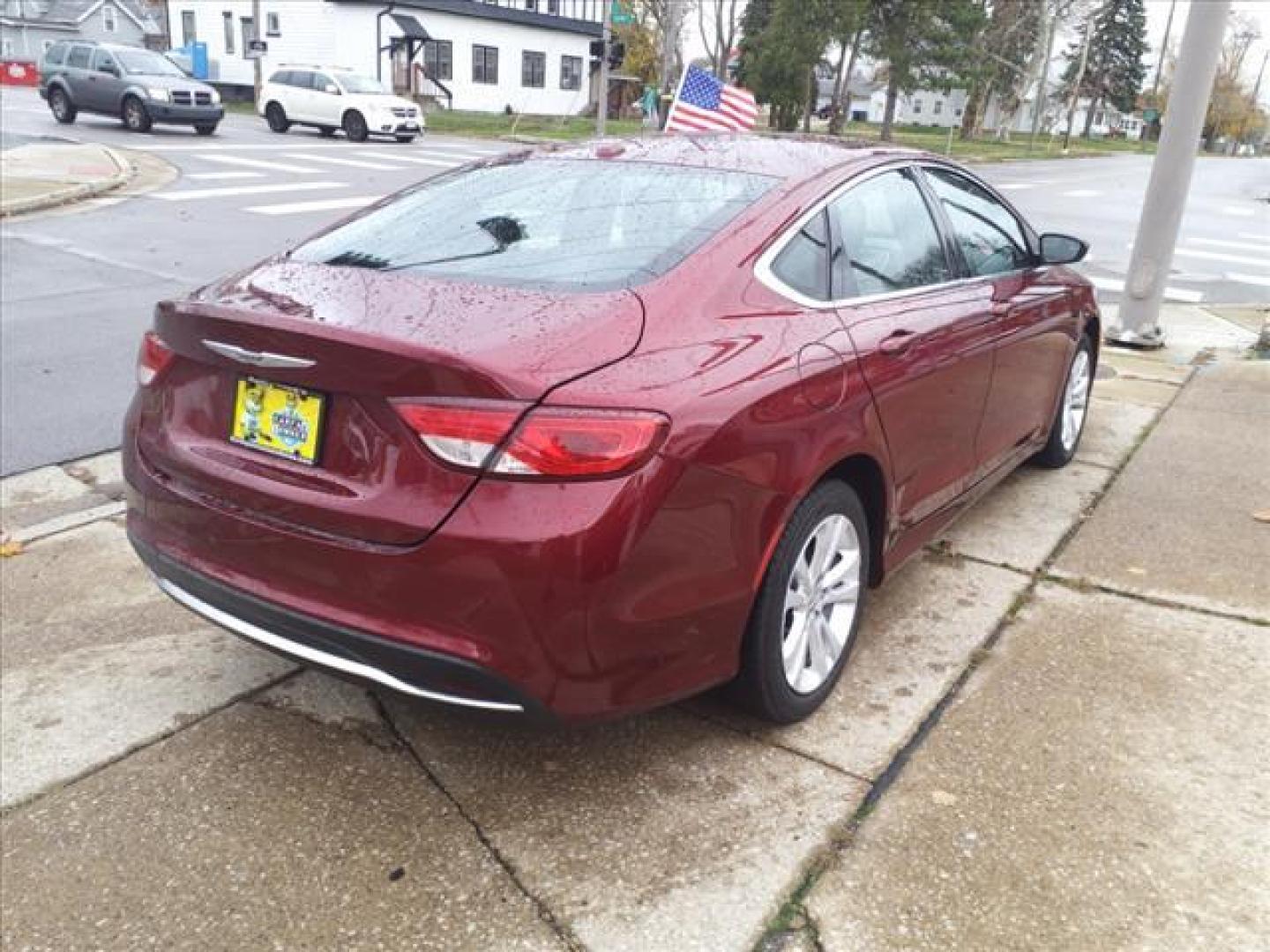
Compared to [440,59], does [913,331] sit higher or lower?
lower

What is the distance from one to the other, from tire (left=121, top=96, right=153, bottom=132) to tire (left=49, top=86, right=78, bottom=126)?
164cm

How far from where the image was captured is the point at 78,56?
2541 centimetres

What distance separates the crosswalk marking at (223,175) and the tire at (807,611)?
55.5ft

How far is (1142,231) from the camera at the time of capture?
26.6ft

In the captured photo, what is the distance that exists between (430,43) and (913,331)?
44.3 meters

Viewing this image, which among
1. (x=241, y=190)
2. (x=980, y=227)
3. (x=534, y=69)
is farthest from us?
(x=534, y=69)

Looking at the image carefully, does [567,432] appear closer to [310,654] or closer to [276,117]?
[310,654]

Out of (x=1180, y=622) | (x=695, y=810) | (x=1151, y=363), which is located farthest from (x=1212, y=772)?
(x=1151, y=363)

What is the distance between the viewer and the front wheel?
24.7m

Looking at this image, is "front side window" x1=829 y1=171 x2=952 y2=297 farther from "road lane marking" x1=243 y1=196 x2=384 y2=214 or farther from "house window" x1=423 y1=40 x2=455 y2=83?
"house window" x1=423 y1=40 x2=455 y2=83

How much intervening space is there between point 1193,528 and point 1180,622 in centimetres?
105

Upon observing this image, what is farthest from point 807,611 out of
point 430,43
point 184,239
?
point 430,43

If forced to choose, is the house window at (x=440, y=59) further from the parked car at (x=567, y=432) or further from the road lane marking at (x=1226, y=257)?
the parked car at (x=567, y=432)

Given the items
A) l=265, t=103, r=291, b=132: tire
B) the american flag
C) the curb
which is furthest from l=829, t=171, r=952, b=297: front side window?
l=265, t=103, r=291, b=132: tire
